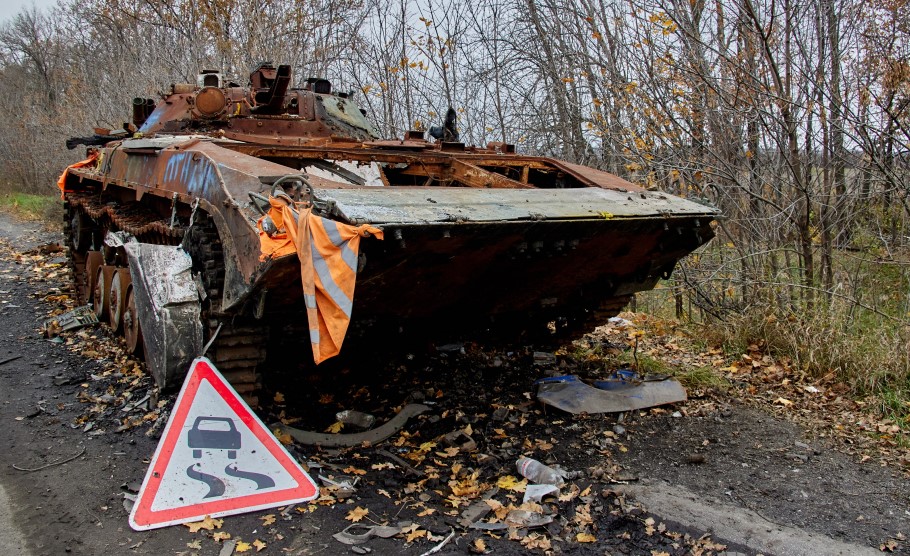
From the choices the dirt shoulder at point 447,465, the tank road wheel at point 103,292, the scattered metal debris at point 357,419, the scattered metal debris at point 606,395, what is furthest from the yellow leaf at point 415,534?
the tank road wheel at point 103,292

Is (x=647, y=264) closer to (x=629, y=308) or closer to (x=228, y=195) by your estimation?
(x=228, y=195)

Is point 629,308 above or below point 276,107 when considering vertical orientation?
below

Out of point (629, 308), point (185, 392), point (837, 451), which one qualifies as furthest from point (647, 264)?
point (629, 308)

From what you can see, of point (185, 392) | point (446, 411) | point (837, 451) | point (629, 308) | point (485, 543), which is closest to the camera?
point (485, 543)

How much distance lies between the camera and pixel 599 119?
8094 mm

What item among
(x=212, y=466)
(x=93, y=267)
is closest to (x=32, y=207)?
(x=93, y=267)

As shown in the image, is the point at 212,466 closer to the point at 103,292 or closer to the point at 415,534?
the point at 415,534

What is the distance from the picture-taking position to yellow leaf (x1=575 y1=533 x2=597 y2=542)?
321 centimetres

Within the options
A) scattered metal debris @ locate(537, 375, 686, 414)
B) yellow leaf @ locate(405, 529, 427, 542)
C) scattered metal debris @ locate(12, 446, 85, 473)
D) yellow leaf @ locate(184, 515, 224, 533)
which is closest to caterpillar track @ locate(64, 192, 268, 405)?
scattered metal debris @ locate(12, 446, 85, 473)

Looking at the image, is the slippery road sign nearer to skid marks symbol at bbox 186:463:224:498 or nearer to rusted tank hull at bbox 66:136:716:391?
skid marks symbol at bbox 186:463:224:498

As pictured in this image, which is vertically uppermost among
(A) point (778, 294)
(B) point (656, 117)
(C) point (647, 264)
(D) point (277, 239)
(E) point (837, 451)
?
(B) point (656, 117)

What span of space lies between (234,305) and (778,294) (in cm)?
461

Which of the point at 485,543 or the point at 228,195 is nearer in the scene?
the point at 485,543

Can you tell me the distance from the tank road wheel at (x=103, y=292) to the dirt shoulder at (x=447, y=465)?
0.46m
